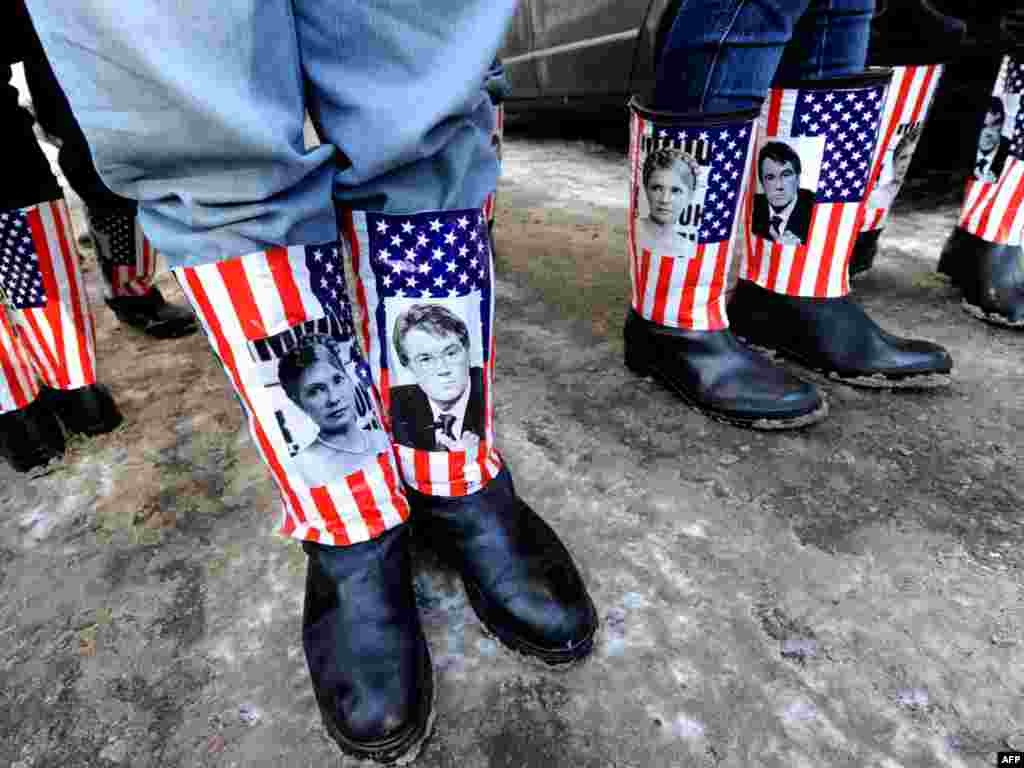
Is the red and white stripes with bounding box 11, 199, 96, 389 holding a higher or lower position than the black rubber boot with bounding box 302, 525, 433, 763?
higher

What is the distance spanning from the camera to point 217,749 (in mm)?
625

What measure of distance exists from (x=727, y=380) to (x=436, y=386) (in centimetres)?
60

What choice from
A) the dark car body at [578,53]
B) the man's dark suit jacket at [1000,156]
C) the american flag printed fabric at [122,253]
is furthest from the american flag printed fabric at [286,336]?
the dark car body at [578,53]

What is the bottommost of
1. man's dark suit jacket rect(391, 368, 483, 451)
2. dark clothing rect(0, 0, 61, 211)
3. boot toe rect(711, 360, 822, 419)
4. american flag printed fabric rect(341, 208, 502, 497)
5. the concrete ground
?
the concrete ground

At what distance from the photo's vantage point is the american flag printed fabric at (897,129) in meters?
1.37

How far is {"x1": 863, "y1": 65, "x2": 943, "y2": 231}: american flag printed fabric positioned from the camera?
1366mm

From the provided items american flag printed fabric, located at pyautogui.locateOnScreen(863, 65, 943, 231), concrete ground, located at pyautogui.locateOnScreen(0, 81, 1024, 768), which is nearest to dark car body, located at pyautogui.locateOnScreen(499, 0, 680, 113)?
american flag printed fabric, located at pyautogui.locateOnScreen(863, 65, 943, 231)

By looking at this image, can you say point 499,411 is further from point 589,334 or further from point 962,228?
point 962,228

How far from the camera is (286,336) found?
575mm

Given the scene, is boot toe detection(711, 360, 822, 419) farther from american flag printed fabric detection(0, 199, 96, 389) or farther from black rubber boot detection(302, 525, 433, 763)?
american flag printed fabric detection(0, 199, 96, 389)

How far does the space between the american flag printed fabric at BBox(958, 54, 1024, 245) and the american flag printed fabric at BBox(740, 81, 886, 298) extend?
506 mm

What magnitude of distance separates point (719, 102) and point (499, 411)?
612 mm

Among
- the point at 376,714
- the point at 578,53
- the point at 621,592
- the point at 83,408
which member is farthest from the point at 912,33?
the point at 83,408

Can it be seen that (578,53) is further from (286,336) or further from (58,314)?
(286,336)
